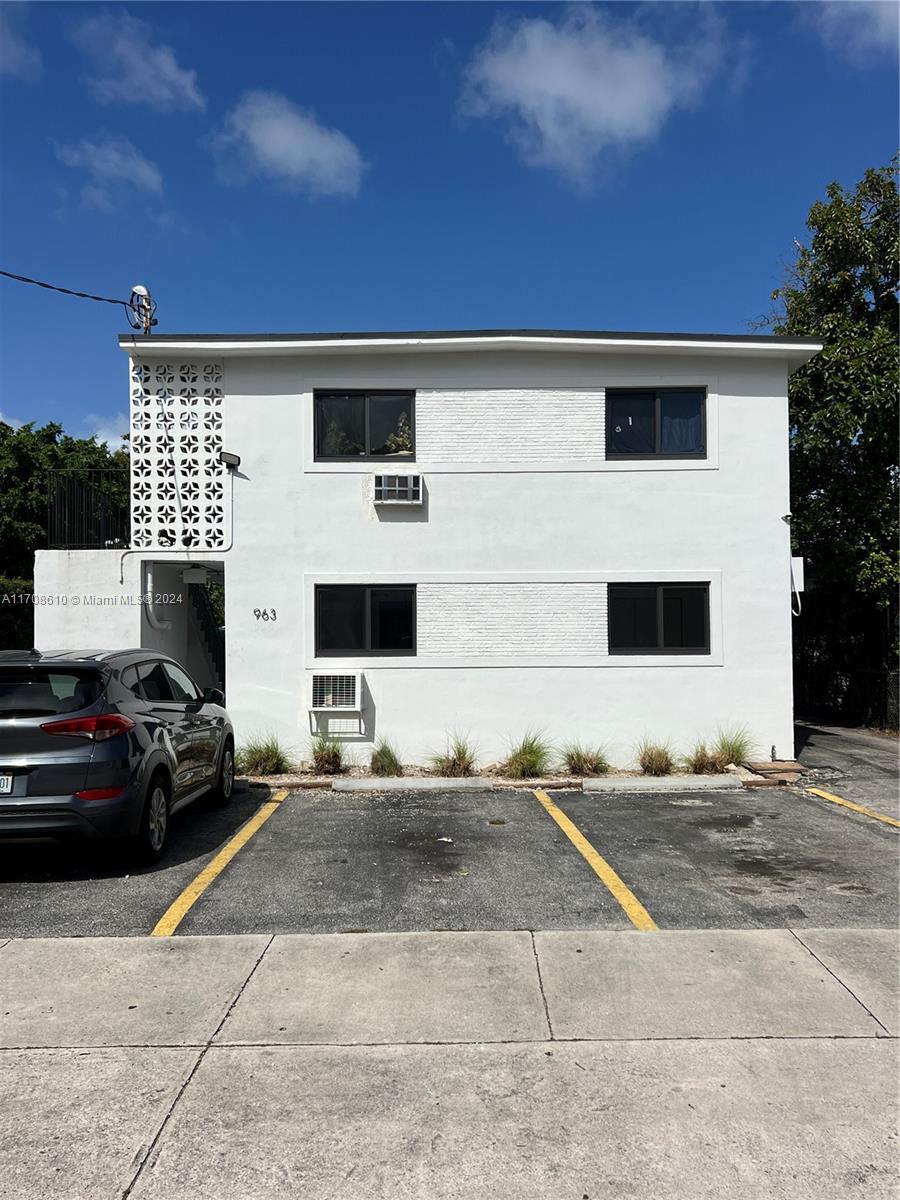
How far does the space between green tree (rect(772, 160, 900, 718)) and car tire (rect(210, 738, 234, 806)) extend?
10260mm

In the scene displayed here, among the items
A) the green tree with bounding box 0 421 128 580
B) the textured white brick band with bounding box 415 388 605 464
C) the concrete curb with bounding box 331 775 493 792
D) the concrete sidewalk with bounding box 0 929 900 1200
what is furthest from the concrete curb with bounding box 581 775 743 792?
the green tree with bounding box 0 421 128 580

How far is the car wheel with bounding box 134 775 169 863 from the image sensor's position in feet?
19.7

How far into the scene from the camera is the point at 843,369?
13.2 m

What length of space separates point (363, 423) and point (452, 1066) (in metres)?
8.74

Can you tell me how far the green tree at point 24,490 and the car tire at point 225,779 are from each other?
15.3 meters

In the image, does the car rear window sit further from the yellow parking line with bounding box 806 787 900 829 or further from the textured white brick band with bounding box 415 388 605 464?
the yellow parking line with bounding box 806 787 900 829

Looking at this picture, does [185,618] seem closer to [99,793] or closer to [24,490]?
[99,793]

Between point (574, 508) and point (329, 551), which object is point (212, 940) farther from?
point (574, 508)

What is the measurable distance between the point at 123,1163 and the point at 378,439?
29.8ft

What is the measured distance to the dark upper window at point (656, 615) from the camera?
10.8 metres

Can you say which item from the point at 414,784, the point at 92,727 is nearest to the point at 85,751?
the point at 92,727

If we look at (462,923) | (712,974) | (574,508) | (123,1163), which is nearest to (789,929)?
(712,974)

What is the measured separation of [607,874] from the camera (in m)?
6.06

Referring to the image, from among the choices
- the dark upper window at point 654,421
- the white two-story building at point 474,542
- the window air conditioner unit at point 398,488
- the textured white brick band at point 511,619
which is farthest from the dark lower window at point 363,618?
the dark upper window at point 654,421
